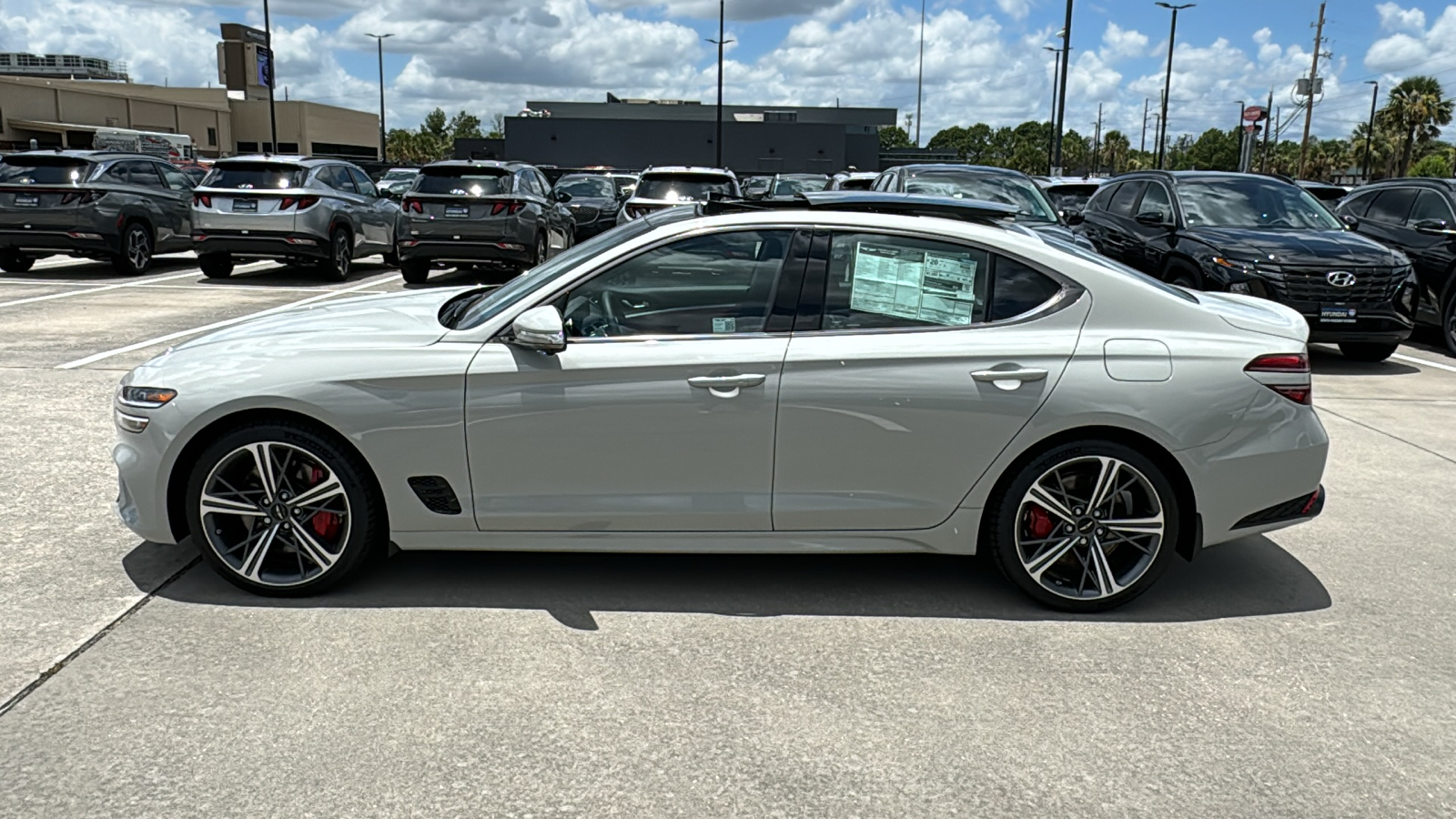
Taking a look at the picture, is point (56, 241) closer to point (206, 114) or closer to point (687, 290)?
point (687, 290)

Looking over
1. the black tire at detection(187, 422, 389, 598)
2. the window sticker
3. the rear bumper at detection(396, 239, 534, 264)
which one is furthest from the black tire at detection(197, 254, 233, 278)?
the window sticker

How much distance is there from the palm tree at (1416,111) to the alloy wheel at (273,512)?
8227 cm

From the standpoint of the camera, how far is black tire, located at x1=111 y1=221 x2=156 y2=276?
15734mm

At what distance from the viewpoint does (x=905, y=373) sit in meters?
4.18

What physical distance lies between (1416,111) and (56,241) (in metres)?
80.0

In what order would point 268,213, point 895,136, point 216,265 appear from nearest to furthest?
point 268,213 < point 216,265 < point 895,136

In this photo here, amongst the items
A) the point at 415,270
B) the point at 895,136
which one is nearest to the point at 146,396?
the point at 415,270

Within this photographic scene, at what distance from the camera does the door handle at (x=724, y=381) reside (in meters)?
4.14

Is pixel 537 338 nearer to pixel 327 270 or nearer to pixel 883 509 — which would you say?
pixel 883 509

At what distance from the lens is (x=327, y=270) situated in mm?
16203

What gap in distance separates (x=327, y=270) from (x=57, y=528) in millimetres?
11767

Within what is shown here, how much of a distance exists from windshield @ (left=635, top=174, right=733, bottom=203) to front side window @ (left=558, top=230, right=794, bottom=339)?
12.7 metres

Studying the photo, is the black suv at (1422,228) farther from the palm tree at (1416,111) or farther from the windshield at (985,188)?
the palm tree at (1416,111)

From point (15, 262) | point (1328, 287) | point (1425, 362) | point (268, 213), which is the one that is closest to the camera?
point (1328, 287)
